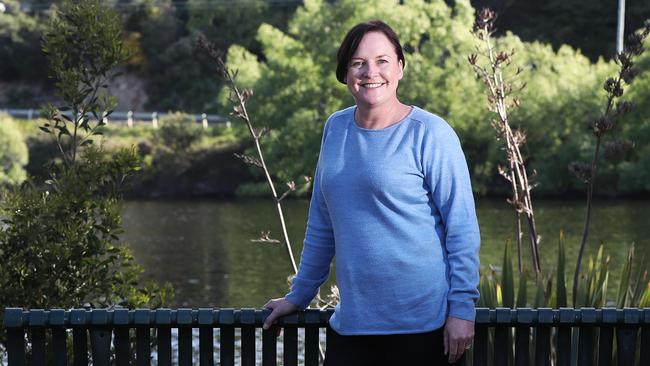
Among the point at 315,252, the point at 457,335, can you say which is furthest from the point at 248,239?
the point at 457,335

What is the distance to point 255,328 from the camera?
14.0 feet

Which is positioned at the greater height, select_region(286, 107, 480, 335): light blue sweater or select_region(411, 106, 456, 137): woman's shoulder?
select_region(411, 106, 456, 137): woman's shoulder

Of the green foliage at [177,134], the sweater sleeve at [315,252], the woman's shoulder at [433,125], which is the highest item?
the woman's shoulder at [433,125]

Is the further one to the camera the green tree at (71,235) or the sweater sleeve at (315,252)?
the green tree at (71,235)

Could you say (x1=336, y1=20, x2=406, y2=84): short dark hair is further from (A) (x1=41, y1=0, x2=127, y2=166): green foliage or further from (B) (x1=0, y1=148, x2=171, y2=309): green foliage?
(A) (x1=41, y1=0, x2=127, y2=166): green foliage

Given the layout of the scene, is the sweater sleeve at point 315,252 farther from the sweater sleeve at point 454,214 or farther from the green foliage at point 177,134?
the green foliage at point 177,134

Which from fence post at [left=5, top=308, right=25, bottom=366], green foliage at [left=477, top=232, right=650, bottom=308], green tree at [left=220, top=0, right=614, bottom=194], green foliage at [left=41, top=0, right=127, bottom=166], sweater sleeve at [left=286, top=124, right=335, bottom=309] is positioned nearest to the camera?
sweater sleeve at [left=286, top=124, right=335, bottom=309]

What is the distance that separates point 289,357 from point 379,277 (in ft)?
2.30

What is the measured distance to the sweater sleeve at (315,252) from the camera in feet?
13.1

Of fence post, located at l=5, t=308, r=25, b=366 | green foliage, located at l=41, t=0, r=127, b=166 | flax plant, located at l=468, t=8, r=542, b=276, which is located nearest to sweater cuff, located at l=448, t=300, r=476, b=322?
fence post, located at l=5, t=308, r=25, b=366

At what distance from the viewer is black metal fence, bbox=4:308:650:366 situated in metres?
4.19

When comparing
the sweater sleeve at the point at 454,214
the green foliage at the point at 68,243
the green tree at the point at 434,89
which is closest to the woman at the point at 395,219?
the sweater sleeve at the point at 454,214

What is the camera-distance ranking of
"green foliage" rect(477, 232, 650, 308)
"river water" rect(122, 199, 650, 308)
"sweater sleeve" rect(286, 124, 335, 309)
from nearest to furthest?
"sweater sleeve" rect(286, 124, 335, 309) < "green foliage" rect(477, 232, 650, 308) < "river water" rect(122, 199, 650, 308)

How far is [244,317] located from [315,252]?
12.4 inches
